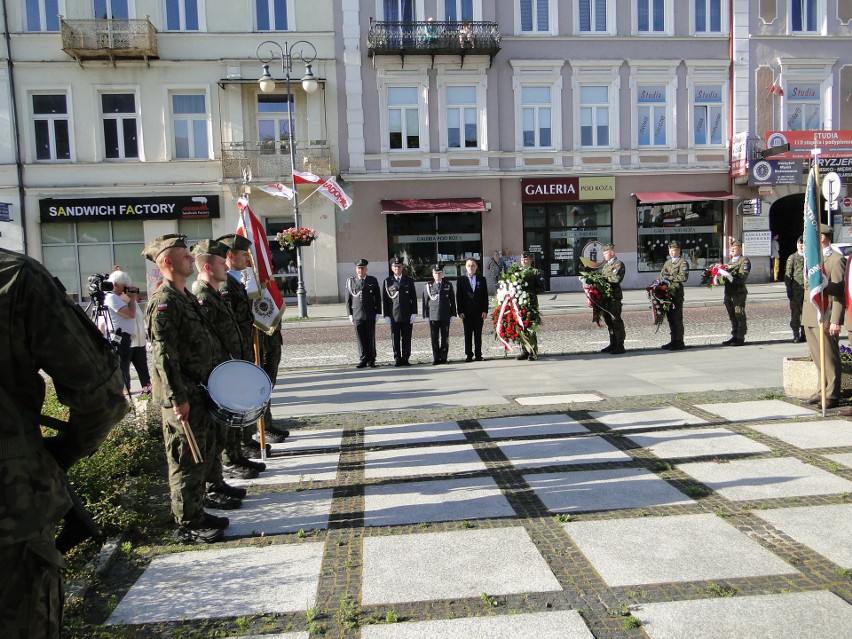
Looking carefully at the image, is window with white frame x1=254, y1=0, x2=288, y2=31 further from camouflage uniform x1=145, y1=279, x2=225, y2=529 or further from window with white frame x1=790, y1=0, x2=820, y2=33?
camouflage uniform x1=145, y1=279, x2=225, y2=529

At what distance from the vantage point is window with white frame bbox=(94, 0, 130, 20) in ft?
80.3

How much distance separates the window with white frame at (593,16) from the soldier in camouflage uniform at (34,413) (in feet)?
89.2

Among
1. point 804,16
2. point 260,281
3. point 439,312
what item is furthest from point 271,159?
point 804,16

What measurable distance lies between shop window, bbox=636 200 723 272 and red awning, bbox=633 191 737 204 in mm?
358

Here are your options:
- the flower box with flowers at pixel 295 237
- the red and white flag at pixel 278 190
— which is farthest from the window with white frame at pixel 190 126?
the flower box with flowers at pixel 295 237

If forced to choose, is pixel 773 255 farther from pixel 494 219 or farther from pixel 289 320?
pixel 289 320

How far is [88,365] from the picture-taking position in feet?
7.48

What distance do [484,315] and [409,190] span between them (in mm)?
14012

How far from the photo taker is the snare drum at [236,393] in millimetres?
4707

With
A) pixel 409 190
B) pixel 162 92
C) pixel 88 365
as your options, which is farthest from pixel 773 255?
pixel 88 365

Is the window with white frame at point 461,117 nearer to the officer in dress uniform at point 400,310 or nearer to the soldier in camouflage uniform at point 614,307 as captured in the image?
the soldier in camouflage uniform at point 614,307

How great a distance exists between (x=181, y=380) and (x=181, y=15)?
2411 centimetres

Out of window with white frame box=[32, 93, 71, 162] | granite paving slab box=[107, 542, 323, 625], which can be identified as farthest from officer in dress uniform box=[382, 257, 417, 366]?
window with white frame box=[32, 93, 71, 162]

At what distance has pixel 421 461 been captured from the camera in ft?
21.0
